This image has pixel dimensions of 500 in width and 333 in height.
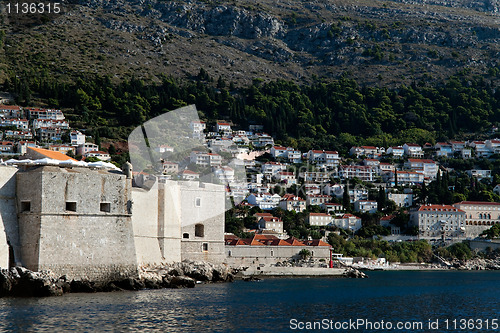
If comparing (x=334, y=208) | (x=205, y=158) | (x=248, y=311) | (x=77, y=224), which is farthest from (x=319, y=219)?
(x=248, y=311)

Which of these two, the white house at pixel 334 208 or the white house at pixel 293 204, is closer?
the white house at pixel 293 204

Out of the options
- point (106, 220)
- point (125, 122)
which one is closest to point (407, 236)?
point (125, 122)

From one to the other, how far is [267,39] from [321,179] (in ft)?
188

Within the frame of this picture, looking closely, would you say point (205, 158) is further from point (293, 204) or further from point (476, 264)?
point (476, 264)

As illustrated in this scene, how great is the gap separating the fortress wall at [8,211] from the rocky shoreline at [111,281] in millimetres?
1191

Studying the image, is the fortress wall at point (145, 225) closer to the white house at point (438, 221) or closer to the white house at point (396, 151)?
the white house at point (438, 221)

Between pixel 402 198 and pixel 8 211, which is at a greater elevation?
pixel 402 198

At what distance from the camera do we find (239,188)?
89.0 m

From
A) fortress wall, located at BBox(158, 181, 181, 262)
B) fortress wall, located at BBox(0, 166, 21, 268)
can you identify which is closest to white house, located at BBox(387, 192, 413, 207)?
fortress wall, located at BBox(158, 181, 181, 262)

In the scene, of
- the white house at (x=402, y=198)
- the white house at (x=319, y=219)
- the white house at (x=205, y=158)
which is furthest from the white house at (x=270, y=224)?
the white house at (x=402, y=198)

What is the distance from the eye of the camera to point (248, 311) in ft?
90.8

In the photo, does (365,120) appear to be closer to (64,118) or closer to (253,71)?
(253,71)

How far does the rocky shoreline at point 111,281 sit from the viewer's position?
27.8 meters

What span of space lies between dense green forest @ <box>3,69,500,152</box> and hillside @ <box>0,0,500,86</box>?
265 inches
